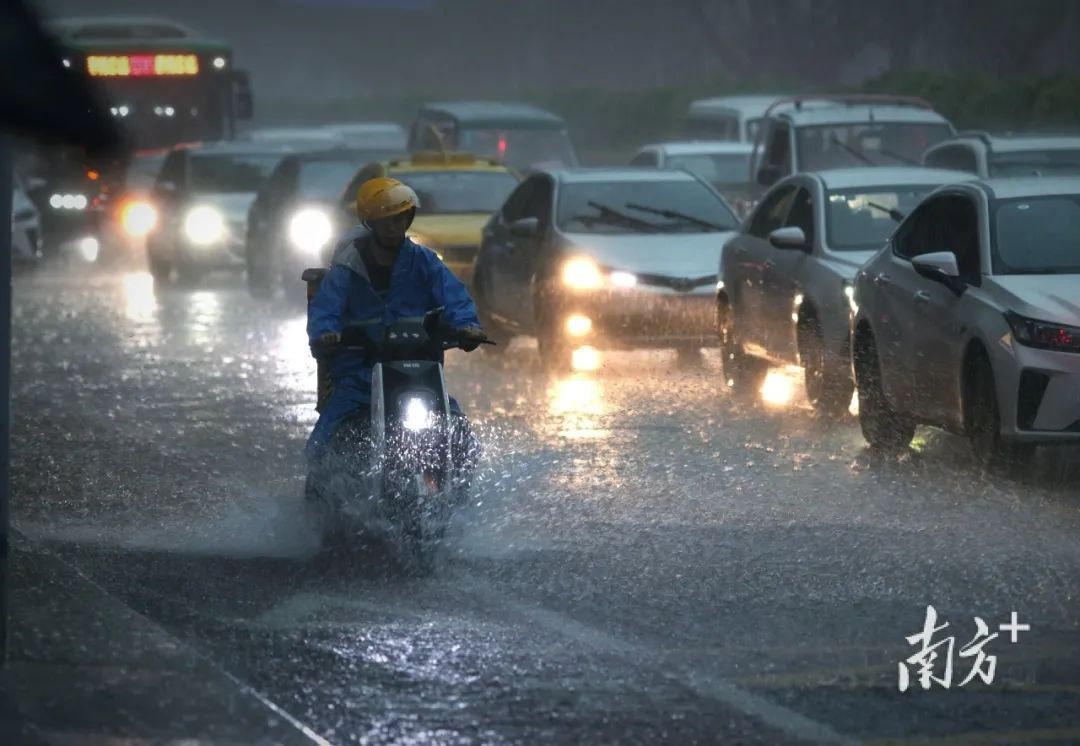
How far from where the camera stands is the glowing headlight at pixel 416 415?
9086 mm

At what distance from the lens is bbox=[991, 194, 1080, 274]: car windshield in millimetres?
11523

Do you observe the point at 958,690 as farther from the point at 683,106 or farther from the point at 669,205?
the point at 683,106

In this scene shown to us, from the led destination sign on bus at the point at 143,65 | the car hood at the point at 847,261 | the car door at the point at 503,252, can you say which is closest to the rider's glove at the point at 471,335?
the car hood at the point at 847,261

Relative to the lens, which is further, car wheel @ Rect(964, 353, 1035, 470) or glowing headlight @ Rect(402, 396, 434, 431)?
car wheel @ Rect(964, 353, 1035, 470)

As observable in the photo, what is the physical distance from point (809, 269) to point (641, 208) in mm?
3975

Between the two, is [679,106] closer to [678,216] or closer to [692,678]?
[678,216]

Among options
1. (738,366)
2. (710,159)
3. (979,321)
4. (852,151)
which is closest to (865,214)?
(738,366)

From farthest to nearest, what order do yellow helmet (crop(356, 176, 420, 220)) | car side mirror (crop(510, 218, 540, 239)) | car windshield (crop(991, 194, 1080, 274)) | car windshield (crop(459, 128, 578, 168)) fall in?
car windshield (crop(459, 128, 578, 168)) < car side mirror (crop(510, 218, 540, 239)) < car windshield (crop(991, 194, 1080, 274)) < yellow helmet (crop(356, 176, 420, 220))

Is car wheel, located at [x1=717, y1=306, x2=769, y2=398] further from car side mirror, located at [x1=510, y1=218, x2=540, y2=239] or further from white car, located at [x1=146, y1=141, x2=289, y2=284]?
white car, located at [x1=146, y1=141, x2=289, y2=284]

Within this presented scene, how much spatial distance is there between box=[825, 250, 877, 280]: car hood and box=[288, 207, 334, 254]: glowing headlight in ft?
34.7

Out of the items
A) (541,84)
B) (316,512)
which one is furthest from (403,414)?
(541,84)

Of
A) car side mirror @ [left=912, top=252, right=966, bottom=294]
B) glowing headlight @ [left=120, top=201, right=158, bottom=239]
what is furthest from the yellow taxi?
glowing headlight @ [left=120, top=201, right=158, bottom=239]

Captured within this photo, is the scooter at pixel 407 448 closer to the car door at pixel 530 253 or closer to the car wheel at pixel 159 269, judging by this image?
the car door at pixel 530 253

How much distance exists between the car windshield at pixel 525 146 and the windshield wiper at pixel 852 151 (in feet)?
37.9
